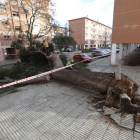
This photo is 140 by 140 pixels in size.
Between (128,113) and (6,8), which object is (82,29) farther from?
(128,113)

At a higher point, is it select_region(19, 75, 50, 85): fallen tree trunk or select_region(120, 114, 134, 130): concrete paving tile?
select_region(19, 75, 50, 85): fallen tree trunk

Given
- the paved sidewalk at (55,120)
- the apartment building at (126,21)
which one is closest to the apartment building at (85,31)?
the apartment building at (126,21)

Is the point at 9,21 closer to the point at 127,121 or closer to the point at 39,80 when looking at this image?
the point at 39,80

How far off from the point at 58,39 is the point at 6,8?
34.4 ft

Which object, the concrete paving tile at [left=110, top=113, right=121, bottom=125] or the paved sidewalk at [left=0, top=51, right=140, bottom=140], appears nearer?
the paved sidewalk at [left=0, top=51, right=140, bottom=140]

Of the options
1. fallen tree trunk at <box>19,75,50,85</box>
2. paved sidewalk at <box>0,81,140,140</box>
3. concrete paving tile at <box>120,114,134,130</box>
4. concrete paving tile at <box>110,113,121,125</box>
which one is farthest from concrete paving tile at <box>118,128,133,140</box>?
fallen tree trunk at <box>19,75,50,85</box>

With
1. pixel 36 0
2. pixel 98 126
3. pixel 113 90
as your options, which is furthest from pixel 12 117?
pixel 36 0

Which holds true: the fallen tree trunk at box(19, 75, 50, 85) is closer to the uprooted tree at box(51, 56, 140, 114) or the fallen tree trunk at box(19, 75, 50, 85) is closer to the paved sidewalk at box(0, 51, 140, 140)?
the uprooted tree at box(51, 56, 140, 114)

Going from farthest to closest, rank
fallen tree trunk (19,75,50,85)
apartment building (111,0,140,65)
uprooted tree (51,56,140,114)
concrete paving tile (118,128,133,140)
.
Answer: apartment building (111,0,140,65) → fallen tree trunk (19,75,50,85) → uprooted tree (51,56,140,114) → concrete paving tile (118,128,133,140)

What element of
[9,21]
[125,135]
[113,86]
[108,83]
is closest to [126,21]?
[108,83]

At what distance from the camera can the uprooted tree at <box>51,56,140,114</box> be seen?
2.75 meters

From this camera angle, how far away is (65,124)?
2.56 meters

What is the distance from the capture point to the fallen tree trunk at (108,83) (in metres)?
3.05

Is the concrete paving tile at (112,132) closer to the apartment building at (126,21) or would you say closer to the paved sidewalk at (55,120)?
the paved sidewalk at (55,120)
